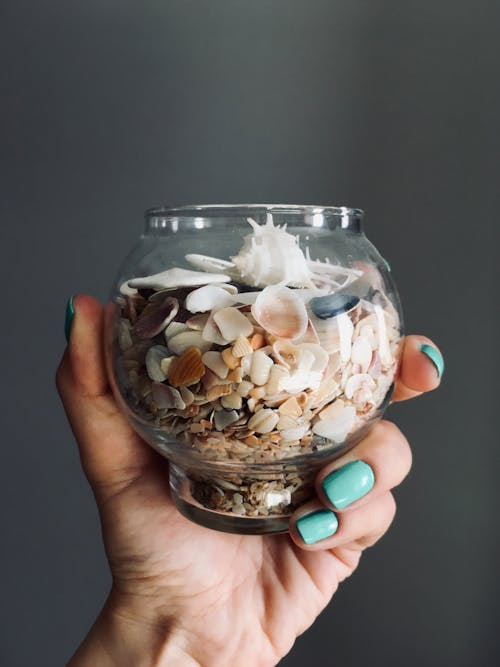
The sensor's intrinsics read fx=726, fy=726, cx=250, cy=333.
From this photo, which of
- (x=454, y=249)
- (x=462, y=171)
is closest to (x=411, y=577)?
(x=454, y=249)

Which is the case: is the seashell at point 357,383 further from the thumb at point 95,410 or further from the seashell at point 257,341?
the thumb at point 95,410

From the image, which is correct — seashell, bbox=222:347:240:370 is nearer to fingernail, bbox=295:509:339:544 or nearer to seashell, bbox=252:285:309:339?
seashell, bbox=252:285:309:339

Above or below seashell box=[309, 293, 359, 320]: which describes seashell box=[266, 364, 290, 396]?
below

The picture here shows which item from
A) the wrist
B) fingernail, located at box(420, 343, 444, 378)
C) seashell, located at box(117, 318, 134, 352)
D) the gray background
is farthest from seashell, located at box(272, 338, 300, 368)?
the gray background

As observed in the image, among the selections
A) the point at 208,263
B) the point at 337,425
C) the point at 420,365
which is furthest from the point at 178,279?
the point at 420,365

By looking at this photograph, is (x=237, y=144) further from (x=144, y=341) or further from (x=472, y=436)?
(x=144, y=341)

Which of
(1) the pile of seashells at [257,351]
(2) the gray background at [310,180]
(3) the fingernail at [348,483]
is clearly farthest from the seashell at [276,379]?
(2) the gray background at [310,180]
